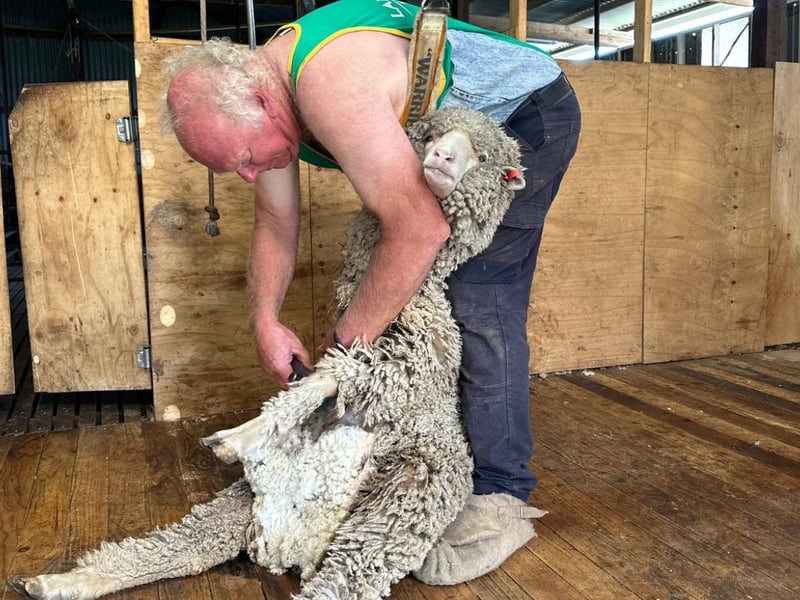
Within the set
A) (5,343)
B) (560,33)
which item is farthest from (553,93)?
(560,33)

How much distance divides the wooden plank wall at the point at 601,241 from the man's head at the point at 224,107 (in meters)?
1.13

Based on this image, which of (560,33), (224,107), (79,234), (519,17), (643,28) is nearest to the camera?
(224,107)

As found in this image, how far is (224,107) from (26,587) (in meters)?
0.97

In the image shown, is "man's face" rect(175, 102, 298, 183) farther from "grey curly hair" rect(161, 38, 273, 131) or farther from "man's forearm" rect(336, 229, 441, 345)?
"man's forearm" rect(336, 229, 441, 345)

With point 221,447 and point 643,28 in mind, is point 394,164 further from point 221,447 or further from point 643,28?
point 643,28

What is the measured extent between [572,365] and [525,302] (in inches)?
56.7

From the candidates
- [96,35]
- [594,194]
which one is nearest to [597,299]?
[594,194]

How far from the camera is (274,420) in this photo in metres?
1.33

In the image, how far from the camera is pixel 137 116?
251cm

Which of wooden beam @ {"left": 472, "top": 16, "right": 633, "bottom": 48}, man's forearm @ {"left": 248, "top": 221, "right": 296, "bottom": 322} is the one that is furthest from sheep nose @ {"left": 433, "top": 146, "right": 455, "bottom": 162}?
wooden beam @ {"left": 472, "top": 16, "right": 633, "bottom": 48}

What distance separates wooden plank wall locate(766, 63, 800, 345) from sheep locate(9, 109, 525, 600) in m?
2.35

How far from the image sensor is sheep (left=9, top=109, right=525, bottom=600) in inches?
53.7

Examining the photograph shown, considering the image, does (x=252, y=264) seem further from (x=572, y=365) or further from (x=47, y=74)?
(x=47, y=74)

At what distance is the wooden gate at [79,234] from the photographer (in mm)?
2463
